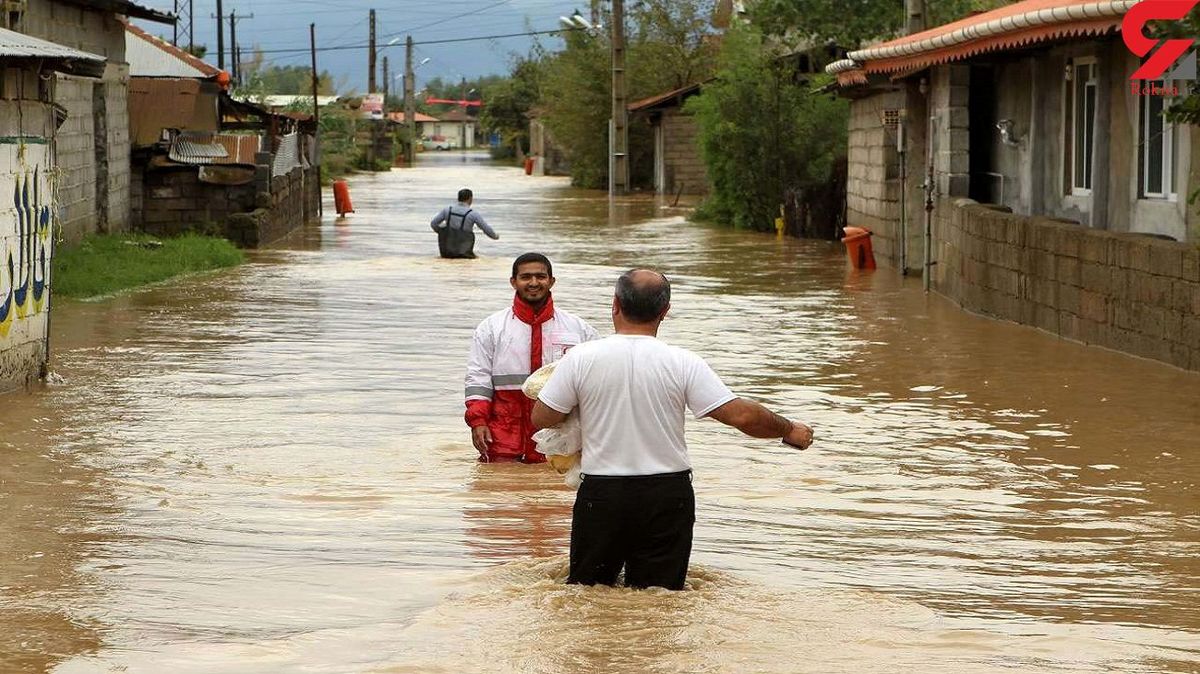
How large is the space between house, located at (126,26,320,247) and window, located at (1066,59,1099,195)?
14953mm

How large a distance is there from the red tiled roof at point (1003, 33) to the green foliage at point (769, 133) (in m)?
11.8

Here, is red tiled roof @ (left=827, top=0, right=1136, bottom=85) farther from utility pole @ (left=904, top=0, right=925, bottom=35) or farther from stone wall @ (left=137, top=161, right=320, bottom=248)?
stone wall @ (left=137, top=161, right=320, bottom=248)

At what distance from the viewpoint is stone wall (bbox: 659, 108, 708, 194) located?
5512 centimetres

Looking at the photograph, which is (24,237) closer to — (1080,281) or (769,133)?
(1080,281)

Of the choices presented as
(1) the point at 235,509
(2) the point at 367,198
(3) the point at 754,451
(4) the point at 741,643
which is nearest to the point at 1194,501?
(3) the point at 754,451

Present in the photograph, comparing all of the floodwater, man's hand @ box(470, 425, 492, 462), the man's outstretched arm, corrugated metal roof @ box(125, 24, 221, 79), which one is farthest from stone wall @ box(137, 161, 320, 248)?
the man's outstretched arm

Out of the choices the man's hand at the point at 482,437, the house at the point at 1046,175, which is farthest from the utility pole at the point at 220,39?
the man's hand at the point at 482,437

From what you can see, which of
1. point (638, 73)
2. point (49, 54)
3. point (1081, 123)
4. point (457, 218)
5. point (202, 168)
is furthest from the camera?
point (638, 73)

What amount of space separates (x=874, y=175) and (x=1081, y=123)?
8864 mm

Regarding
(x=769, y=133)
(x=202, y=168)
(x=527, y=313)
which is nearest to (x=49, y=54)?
(x=527, y=313)

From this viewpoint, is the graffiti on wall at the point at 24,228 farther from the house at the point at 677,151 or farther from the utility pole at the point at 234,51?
the utility pole at the point at 234,51

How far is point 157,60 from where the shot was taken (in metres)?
40.2

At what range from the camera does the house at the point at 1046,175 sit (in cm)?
1553

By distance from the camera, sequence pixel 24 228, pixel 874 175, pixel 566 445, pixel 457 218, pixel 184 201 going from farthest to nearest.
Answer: pixel 184 201 → pixel 874 175 → pixel 457 218 → pixel 24 228 → pixel 566 445
